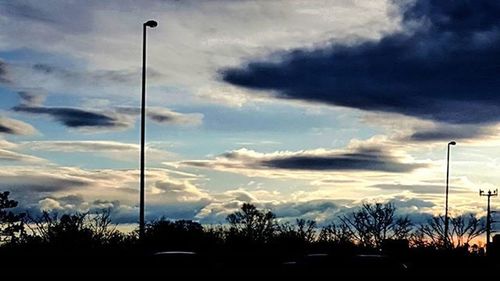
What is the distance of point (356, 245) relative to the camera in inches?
2056

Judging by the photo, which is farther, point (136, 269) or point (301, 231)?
point (301, 231)


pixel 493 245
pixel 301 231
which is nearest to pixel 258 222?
pixel 301 231

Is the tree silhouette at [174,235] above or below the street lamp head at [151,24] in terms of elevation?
below

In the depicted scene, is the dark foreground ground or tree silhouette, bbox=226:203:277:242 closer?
the dark foreground ground

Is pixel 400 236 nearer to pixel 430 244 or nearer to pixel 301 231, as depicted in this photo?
pixel 430 244

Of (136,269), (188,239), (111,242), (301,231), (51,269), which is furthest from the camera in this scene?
(301,231)

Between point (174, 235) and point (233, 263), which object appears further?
point (174, 235)

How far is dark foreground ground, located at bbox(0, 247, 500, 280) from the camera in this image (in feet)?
73.9

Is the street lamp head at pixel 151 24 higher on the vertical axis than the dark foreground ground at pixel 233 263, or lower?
higher

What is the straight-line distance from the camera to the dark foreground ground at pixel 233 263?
73.9 feet

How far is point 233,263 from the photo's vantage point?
39.4 m

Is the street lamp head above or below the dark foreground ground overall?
above

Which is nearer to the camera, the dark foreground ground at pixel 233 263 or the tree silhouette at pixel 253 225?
the dark foreground ground at pixel 233 263

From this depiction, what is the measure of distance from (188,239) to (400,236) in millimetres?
16449
